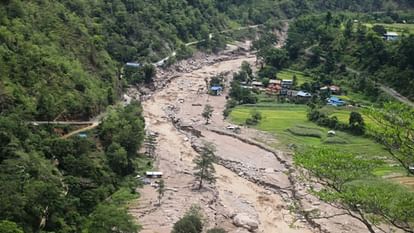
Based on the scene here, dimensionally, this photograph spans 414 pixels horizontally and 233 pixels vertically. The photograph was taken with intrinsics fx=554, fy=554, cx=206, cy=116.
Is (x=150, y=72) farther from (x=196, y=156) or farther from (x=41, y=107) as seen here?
(x=41, y=107)

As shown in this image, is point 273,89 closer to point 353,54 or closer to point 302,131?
point 353,54

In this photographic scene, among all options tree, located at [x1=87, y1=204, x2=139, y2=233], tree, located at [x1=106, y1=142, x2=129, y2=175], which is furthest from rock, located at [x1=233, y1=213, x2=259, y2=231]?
tree, located at [x1=106, y1=142, x2=129, y2=175]

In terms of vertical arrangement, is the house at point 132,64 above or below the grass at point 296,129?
above

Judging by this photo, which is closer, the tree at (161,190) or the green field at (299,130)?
Answer: the tree at (161,190)

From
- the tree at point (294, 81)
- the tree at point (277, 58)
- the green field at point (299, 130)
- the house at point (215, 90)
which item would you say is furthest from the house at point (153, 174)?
the tree at point (277, 58)

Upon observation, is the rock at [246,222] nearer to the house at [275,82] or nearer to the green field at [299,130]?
the green field at [299,130]

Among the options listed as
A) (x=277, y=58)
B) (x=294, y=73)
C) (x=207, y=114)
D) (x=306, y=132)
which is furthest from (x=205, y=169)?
(x=277, y=58)

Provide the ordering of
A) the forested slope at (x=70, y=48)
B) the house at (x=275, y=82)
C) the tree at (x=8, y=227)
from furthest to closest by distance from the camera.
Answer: the house at (x=275, y=82) → the forested slope at (x=70, y=48) → the tree at (x=8, y=227)
